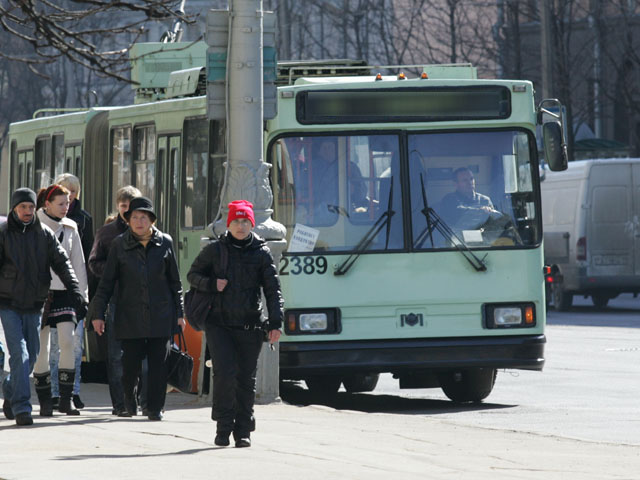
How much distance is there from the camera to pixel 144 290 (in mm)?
11133

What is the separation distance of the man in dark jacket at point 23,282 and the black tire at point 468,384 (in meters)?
3.98

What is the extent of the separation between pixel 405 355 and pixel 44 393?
2.87 metres

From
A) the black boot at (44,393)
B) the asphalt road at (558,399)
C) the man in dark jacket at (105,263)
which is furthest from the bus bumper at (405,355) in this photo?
the black boot at (44,393)

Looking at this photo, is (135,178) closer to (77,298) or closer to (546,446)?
(77,298)

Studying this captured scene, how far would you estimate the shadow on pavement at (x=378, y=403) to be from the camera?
44.3 feet

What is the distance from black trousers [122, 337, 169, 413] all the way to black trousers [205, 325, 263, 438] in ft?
4.63

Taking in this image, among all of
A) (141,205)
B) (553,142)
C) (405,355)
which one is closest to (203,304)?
(141,205)

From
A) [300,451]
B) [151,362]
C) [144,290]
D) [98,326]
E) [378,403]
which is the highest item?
[144,290]

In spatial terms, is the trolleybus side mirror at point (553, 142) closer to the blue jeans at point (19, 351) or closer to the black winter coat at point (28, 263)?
the black winter coat at point (28, 263)

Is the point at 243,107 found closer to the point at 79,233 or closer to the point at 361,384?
the point at 79,233

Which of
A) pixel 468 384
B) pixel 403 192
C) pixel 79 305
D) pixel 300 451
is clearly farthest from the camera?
pixel 468 384

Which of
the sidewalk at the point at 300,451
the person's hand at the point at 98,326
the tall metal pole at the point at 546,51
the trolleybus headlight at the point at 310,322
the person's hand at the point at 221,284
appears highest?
the tall metal pole at the point at 546,51

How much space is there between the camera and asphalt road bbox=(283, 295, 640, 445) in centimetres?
1202

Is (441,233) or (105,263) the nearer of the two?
(105,263)
